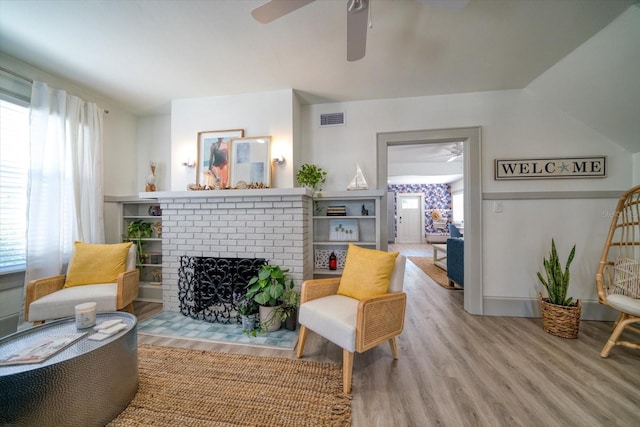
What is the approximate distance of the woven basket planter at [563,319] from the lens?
6.63 ft

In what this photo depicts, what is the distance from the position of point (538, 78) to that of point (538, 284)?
7.25 feet

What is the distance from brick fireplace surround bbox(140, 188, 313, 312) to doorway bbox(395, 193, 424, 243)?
265 inches

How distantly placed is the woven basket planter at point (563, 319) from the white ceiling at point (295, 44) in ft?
7.52

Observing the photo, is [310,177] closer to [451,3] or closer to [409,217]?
[451,3]

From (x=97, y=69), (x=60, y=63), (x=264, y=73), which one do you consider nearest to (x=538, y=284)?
(x=264, y=73)

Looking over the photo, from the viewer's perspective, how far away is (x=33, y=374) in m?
1.02

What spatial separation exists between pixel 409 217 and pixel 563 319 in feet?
22.0

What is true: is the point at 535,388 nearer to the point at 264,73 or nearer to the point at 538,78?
the point at 538,78

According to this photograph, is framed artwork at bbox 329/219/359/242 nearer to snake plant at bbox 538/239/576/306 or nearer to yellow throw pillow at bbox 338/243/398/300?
yellow throw pillow at bbox 338/243/398/300

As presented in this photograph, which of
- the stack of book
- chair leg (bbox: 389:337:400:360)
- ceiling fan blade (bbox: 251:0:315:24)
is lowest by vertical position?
chair leg (bbox: 389:337:400:360)

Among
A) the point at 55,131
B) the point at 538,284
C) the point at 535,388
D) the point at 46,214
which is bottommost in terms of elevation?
the point at 535,388

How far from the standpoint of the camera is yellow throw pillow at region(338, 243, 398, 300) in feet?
5.81

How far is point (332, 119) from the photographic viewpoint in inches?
113

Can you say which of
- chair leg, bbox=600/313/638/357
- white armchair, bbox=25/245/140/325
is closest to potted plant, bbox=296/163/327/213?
white armchair, bbox=25/245/140/325
